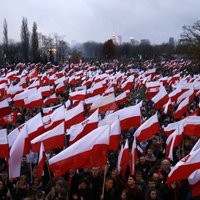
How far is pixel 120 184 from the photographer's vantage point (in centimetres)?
881

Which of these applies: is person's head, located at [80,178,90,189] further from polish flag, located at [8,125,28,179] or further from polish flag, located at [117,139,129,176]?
polish flag, located at [8,125,28,179]

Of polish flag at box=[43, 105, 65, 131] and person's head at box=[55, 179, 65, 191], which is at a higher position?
polish flag at box=[43, 105, 65, 131]

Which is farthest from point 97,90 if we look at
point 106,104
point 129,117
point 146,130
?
point 146,130

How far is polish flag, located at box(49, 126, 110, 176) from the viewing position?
8445 millimetres

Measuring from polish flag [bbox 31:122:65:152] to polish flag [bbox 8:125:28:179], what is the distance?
0.38 metres

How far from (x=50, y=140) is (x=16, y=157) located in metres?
1.03

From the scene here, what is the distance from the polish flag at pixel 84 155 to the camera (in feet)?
27.7

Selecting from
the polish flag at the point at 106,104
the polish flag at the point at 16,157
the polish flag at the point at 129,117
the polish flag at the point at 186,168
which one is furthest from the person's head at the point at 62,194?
the polish flag at the point at 106,104

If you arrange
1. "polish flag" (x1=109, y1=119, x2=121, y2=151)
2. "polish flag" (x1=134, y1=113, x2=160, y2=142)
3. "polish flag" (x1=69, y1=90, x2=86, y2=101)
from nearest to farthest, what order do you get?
1. "polish flag" (x1=109, y1=119, x2=121, y2=151)
2. "polish flag" (x1=134, y1=113, x2=160, y2=142)
3. "polish flag" (x1=69, y1=90, x2=86, y2=101)

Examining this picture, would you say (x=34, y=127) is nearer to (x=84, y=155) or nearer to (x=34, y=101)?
(x=84, y=155)

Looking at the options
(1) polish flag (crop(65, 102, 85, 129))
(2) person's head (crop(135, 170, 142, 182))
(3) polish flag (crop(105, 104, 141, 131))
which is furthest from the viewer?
(1) polish flag (crop(65, 102, 85, 129))

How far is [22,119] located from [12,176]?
850 cm

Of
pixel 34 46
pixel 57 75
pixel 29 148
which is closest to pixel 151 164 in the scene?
pixel 29 148

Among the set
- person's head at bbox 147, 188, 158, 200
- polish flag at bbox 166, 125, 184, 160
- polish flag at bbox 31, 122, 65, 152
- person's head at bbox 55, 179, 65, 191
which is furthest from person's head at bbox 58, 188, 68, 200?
polish flag at bbox 166, 125, 184, 160
